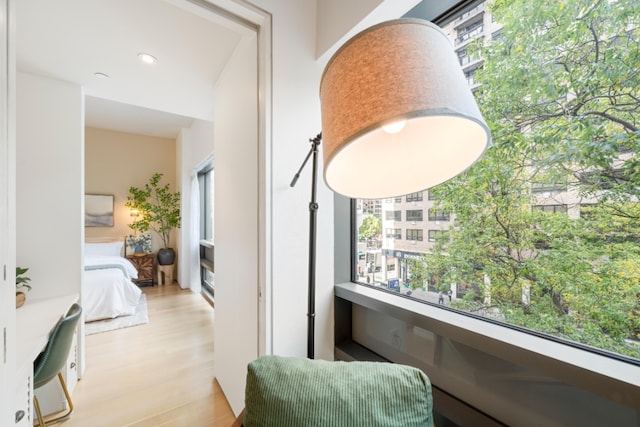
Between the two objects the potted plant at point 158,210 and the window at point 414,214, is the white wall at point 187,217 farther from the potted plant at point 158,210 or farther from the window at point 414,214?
the window at point 414,214

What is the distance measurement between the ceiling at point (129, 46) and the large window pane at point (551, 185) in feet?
3.94

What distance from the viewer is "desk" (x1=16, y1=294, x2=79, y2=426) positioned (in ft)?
3.64

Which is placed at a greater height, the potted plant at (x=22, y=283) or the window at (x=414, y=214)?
the window at (x=414, y=214)

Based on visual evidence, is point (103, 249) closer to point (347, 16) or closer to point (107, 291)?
point (107, 291)

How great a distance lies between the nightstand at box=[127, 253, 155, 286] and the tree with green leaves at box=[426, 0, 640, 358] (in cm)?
530

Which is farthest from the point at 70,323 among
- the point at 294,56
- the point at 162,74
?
the point at 294,56

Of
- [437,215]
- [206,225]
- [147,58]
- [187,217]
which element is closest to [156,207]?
[187,217]

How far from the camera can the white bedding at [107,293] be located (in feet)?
10.3

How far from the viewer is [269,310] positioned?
1213 mm

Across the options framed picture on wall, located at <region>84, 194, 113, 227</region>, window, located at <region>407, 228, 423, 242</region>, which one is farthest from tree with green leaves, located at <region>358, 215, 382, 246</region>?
framed picture on wall, located at <region>84, 194, 113, 227</region>

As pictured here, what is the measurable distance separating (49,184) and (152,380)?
172cm

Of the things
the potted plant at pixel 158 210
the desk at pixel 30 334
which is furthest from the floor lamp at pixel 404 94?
the potted plant at pixel 158 210

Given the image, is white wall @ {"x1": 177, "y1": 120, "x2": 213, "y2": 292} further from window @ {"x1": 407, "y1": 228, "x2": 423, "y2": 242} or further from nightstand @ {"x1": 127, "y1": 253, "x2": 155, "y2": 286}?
window @ {"x1": 407, "y1": 228, "x2": 423, "y2": 242}

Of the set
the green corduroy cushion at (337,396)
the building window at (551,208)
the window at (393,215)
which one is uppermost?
the building window at (551,208)
